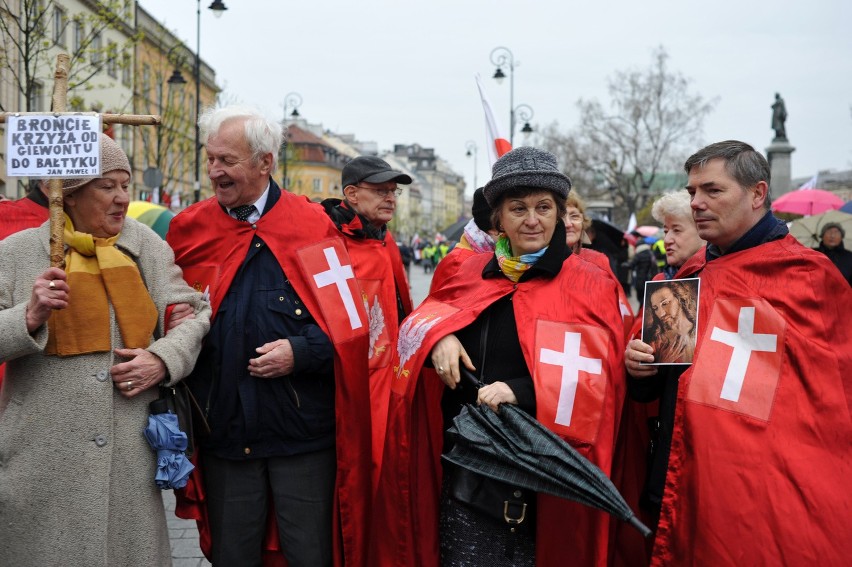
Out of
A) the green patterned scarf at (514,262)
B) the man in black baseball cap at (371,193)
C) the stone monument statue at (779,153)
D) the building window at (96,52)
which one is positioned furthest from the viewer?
the stone monument statue at (779,153)

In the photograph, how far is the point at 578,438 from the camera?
2883 millimetres

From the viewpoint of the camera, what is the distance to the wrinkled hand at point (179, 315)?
3175 mm

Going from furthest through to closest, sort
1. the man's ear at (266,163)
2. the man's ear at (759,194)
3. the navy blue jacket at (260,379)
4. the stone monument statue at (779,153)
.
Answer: the stone monument statue at (779,153) < the man's ear at (266,163) < the navy blue jacket at (260,379) < the man's ear at (759,194)

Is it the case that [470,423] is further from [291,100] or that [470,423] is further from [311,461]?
[291,100]

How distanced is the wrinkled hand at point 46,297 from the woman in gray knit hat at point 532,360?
128 centimetres

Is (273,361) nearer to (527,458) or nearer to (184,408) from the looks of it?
(184,408)

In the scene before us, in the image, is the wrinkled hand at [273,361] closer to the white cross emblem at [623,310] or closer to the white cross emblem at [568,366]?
the white cross emblem at [568,366]

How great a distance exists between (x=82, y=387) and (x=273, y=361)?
693 mm

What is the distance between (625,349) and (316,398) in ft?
4.16

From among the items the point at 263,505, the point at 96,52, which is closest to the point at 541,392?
the point at 263,505

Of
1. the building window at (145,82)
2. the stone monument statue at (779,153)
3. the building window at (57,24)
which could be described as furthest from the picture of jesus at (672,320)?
the stone monument statue at (779,153)

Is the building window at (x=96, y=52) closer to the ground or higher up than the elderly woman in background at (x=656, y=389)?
higher up

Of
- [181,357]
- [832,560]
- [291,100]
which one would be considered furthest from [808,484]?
[291,100]

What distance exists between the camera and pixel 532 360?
2.95m
